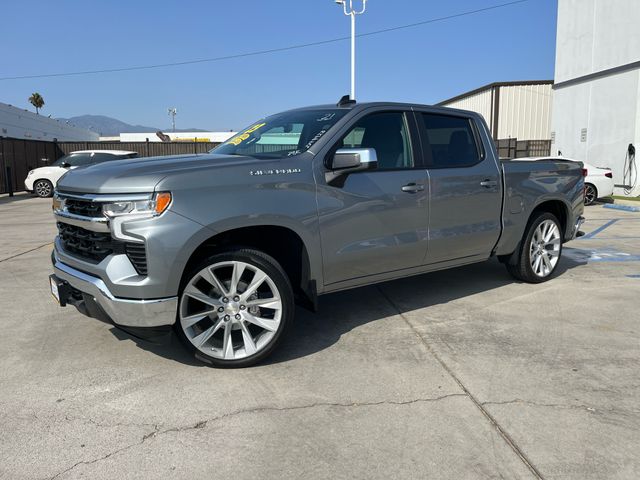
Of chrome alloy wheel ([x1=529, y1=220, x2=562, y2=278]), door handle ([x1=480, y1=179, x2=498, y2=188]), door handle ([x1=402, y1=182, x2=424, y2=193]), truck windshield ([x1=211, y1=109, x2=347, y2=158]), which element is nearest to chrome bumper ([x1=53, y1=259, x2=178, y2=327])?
truck windshield ([x1=211, y1=109, x2=347, y2=158])

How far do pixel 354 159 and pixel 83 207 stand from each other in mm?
1947

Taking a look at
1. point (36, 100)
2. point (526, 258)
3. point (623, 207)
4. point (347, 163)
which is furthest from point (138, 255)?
point (36, 100)

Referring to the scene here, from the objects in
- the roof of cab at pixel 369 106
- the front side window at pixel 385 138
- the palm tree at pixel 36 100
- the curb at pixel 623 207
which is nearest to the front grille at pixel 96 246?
the front side window at pixel 385 138

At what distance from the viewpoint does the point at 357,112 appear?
4406 mm

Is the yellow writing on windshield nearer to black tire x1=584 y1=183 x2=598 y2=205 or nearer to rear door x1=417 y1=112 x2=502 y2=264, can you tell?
rear door x1=417 y1=112 x2=502 y2=264

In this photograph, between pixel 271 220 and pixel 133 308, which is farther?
pixel 271 220

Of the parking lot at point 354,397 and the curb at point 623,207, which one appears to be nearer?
the parking lot at point 354,397

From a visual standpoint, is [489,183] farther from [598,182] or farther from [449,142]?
[598,182]

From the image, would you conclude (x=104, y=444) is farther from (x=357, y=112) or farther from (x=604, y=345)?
(x=604, y=345)

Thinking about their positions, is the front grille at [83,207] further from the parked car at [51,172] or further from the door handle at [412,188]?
the parked car at [51,172]

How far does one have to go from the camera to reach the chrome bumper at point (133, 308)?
11.1 ft

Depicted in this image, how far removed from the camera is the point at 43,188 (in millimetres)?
19000

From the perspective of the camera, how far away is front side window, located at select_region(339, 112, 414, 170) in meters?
4.40

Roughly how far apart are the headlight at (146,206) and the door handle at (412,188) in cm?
202
